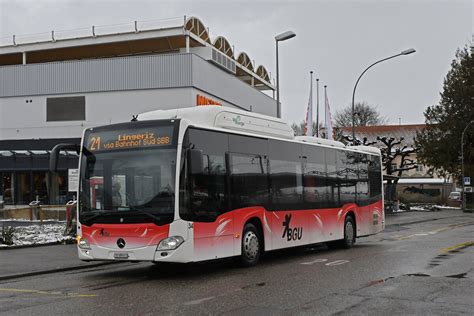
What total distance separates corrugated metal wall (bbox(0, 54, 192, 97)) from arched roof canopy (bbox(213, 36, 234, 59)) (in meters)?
8.42

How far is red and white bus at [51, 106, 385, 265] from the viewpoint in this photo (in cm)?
1069

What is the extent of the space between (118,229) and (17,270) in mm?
3126

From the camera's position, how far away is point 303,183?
48.6 feet

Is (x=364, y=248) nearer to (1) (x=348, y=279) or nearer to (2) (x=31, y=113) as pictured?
(1) (x=348, y=279)

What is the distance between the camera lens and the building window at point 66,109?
4744 centimetres

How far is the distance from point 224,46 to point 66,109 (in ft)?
50.6

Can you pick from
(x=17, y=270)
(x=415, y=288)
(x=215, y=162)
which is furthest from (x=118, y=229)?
(x=415, y=288)

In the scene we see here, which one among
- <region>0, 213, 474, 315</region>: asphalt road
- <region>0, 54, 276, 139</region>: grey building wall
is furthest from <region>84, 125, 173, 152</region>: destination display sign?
<region>0, 54, 276, 139</region>: grey building wall

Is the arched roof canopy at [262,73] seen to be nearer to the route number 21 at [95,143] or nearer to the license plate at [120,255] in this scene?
the route number 21 at [95,143]

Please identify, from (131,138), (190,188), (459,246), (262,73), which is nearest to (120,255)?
(190,188)

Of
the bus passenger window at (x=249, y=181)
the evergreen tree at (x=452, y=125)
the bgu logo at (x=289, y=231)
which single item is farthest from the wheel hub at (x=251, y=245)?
the evergreen tree at (x=452, y=125)

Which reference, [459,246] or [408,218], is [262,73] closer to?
[408,218]

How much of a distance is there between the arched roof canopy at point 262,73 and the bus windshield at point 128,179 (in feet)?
179

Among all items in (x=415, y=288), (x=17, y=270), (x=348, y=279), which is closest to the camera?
(x=415, y=288)
